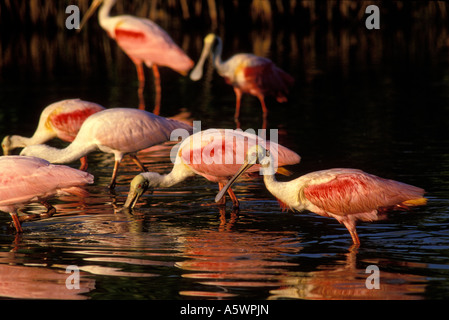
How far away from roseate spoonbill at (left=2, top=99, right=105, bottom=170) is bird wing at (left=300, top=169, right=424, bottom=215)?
11.8ft

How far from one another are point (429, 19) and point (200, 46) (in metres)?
9.15

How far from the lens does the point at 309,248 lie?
5863 mm

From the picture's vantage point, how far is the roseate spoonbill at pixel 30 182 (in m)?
6.33

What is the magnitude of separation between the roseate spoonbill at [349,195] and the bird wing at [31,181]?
4.51ft

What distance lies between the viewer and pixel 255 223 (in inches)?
261

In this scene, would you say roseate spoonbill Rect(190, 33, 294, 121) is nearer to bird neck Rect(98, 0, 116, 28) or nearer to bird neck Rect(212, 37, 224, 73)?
bird neck Rect(212, 37, 224, 73)

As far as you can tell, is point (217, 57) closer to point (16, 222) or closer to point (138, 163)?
point (138, 163)

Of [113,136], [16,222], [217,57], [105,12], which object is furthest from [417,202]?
[105,12]

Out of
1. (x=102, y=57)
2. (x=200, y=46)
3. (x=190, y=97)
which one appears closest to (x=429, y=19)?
(x=200, y=46)

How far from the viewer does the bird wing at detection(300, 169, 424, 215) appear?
5.90 m

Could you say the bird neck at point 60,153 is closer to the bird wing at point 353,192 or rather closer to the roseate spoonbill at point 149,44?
the bird wing at point 353,192

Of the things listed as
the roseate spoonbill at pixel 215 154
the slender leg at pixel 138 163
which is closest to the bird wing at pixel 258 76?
the slender leg at pixel 138 163

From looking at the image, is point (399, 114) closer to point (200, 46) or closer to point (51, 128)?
point (51, 128)
